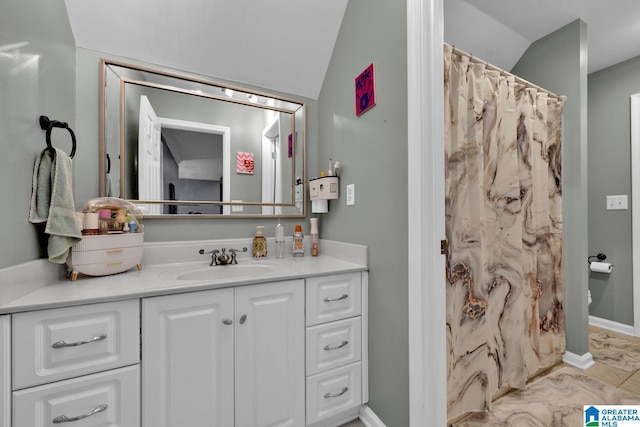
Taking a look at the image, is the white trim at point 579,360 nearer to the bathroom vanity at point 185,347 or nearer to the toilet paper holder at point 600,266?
the toilet paper holder at point 600,266

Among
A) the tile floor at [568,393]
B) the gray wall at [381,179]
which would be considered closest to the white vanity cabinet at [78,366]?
the gray wall at [381,179]

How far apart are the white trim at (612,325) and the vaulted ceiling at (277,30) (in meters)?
2.25

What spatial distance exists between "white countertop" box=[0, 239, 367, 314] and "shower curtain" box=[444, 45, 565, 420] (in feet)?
1.90

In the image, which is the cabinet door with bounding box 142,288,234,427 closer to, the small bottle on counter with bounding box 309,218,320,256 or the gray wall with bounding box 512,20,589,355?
the small bottle on counter with bounding box 309,218,320,256

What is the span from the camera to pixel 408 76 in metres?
0.98

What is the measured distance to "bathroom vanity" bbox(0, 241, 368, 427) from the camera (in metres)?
0.72

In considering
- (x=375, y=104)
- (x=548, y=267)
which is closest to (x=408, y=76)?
(x=375, y=104)

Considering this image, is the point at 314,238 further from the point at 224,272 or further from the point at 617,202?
the point at 617,202

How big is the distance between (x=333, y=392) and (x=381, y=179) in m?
1.00

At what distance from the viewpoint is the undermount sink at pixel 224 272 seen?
3.81 feet

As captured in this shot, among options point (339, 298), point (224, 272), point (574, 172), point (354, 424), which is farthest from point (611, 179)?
point (224, 272)

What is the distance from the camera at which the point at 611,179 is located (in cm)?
215

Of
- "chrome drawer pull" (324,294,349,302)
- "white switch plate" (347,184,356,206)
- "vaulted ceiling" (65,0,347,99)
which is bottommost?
"chrome drawer pull" (324,294,349,302)

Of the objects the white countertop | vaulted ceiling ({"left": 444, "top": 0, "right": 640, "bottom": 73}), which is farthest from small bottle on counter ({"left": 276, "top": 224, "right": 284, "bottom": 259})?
Result: vaulted ceiling ({"left": 444, "top": 0, "right": 640, "bottom": 73})
